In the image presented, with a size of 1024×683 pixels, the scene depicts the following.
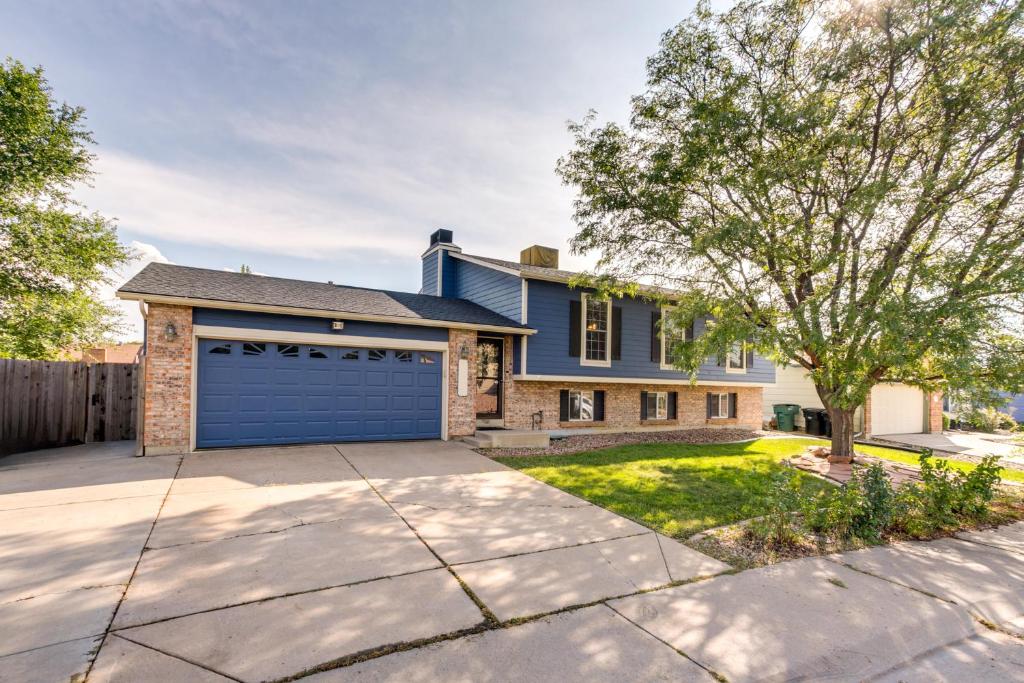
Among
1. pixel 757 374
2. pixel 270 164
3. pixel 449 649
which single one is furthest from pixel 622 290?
pixel 449 649

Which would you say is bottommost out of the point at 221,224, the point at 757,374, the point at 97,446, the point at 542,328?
the point at 97,446

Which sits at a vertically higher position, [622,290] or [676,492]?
[622,290]

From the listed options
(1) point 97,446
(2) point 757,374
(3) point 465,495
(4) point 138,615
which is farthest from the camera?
(2) point 757,374

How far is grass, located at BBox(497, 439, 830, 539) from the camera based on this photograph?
5652 mm

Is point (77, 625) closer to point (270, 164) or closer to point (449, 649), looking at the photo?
point (449, 649)

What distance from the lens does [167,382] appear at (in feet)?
27.1

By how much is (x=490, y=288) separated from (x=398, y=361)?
375 cm

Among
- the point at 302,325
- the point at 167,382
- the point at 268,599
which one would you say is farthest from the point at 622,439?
the point at 268,599

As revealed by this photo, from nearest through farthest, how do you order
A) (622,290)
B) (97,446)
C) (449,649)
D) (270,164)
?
(449,649) → (97,446) → (270,164) → (622,290)

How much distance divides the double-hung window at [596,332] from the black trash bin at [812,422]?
7517mm

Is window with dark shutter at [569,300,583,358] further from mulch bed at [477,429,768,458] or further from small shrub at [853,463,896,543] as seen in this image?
small shrub at [853,463,896,543]

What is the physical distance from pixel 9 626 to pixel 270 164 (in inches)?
405

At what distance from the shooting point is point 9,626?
110 inches

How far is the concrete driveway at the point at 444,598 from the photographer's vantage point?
2617 millimetres
